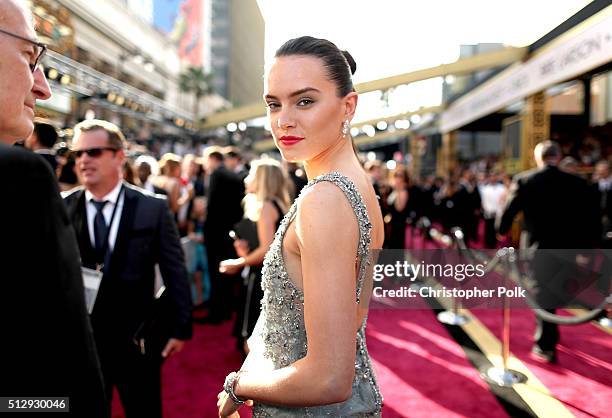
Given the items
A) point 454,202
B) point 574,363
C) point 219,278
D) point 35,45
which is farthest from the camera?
point 454,202

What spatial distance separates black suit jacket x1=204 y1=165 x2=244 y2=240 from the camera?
5.48 metres

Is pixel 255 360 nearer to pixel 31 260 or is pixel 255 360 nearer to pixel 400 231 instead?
pixel 31 260

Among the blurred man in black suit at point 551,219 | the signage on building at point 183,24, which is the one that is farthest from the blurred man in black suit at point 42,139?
the signage on building at point 183,24

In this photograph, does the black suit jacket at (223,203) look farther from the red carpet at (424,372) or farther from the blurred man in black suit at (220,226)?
the red carpet at (424,372)

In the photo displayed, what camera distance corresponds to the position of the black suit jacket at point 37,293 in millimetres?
634

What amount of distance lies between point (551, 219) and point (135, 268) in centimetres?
383

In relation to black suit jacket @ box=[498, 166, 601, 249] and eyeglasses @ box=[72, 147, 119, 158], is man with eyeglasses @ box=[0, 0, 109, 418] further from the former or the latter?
black suit jacket @ box=[498, 166, 601, 249]

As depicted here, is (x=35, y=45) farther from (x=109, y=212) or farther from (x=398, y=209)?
(x=398, y=209)

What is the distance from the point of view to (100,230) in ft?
8.03

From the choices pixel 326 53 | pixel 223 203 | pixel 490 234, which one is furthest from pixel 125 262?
pixel 490 234

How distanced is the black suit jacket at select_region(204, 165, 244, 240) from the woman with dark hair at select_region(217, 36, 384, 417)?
4210 mm

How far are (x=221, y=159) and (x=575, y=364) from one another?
4.48 metres

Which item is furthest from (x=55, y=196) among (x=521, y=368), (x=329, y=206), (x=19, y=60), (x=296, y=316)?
(x=521, y=368)

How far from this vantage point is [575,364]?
435cm
